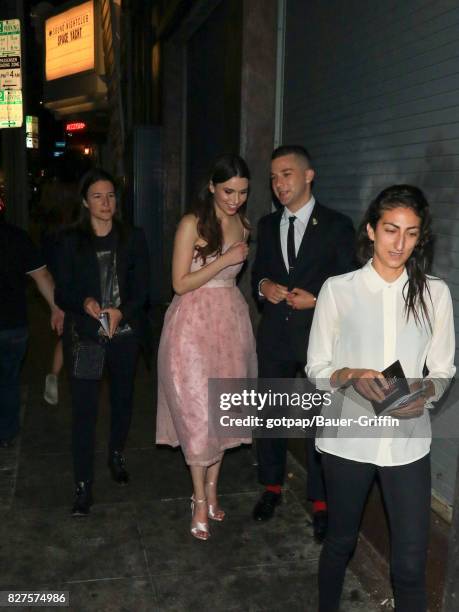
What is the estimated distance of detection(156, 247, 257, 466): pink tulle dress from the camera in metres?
4.39

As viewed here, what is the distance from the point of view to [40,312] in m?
11.7

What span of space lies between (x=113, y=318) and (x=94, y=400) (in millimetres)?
559

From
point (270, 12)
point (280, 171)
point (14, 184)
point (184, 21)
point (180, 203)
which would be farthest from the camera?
point (14, 184)

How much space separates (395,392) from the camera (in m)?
2.72

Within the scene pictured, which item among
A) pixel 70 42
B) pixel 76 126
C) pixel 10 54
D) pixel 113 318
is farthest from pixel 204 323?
pixel 76 126

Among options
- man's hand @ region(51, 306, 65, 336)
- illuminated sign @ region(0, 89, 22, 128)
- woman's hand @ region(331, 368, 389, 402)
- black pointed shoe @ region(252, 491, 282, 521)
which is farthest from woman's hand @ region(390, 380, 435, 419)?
illuminated sign @ region(0, 89, 22, 128)

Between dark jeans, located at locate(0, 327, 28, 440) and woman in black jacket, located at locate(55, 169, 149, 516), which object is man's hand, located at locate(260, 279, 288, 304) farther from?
dark jeans, located at locate(0, 327, 28, 440)

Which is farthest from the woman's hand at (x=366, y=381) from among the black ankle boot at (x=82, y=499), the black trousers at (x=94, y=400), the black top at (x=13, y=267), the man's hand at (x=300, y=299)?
the black top at (x=13, y=267)

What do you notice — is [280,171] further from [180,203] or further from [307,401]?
[180,203]

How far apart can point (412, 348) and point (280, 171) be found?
1.72 metres

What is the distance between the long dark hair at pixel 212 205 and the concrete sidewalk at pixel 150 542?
1.75m

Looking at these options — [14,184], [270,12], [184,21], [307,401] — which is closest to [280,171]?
[307,401]

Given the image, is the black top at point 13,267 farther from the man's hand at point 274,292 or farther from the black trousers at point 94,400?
the man's hand at point 274,292

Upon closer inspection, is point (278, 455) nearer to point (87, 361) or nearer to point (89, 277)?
point (87, 361)
